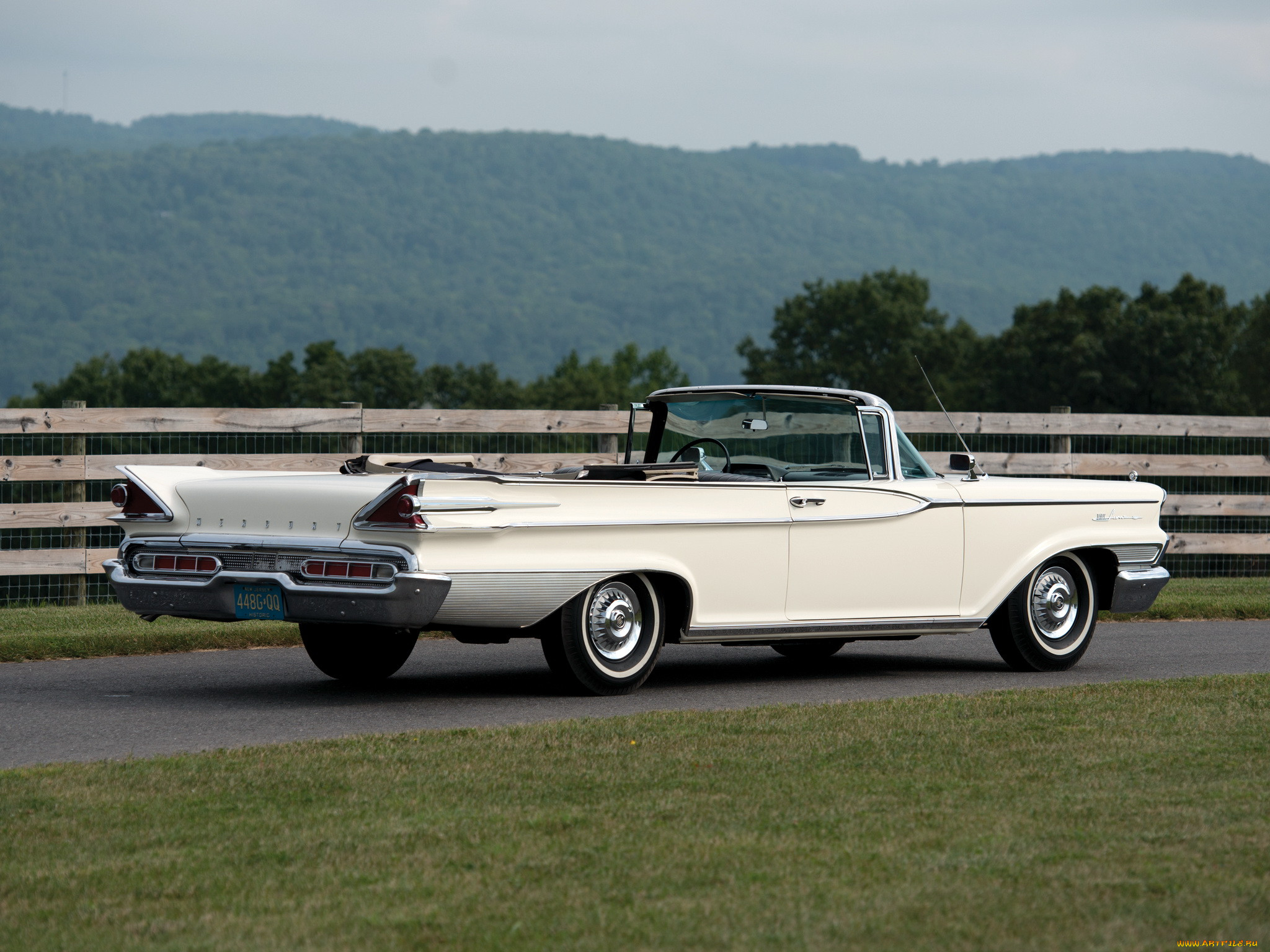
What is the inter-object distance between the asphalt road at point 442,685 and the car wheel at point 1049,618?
15 cm

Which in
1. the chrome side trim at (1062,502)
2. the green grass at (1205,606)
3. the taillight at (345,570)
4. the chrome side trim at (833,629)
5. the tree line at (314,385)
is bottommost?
the green grass at (1205,606)

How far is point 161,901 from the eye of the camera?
4.27 meters

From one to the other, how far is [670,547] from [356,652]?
2.05 m

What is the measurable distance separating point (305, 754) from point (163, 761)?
52cm

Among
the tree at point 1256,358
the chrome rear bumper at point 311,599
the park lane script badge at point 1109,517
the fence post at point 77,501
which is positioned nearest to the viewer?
the chrome rear bumper at point 311,599

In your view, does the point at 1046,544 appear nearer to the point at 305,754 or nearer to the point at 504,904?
the point at 305,754

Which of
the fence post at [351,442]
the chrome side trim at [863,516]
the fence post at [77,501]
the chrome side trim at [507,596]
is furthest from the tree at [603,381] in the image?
the chrome side trim at [507,596]

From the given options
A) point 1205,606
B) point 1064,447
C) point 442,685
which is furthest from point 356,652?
point 1064,447

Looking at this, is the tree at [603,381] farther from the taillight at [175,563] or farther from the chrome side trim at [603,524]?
the taillight at [175,563]

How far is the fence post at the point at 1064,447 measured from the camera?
16.5m

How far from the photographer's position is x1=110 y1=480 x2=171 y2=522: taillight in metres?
8.16

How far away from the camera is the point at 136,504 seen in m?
8.27

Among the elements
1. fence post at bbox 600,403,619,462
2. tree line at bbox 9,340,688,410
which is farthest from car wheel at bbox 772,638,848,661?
tree line at bbox 9,340,688,410

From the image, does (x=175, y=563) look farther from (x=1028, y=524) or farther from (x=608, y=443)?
(x=608, y=443)
